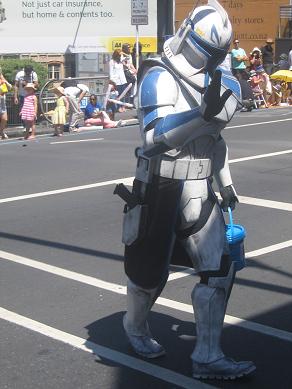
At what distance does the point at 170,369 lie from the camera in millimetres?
4664

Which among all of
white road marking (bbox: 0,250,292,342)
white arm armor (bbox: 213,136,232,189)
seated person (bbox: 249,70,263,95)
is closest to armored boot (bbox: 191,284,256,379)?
white arm armor (bbox: 213,136,232,189)

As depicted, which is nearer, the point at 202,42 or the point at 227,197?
the point at 202,42

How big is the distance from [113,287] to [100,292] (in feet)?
0.51

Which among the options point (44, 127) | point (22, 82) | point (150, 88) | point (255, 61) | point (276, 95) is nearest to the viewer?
point (150, 88)

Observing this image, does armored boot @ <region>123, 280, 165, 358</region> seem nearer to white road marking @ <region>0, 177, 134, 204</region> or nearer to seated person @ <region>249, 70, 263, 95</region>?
white road marking @ <region>0, 177, 134, 204</region>

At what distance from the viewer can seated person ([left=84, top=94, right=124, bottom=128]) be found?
19.3 meters

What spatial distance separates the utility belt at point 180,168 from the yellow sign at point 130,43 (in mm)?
21913

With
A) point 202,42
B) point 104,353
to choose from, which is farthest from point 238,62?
point 202,42

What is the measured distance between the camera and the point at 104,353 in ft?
16.2

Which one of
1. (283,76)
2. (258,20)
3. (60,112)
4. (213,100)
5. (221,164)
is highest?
(258,20)

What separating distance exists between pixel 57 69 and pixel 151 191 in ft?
71.6

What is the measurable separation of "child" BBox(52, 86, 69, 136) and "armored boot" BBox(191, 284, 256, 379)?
1387 cm

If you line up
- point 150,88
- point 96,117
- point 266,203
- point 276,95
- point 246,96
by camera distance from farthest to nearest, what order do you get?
point 276,95
point 96,117
point 246,96
point 266,203
point 150,88

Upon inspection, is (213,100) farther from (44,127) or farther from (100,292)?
(44,127)
